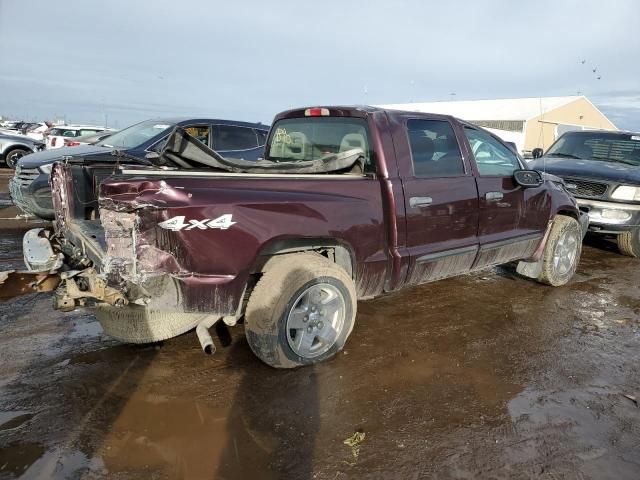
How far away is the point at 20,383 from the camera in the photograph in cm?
300

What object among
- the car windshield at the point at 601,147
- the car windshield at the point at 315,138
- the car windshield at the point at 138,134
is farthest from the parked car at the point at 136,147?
the car windshield at the point at 601,147

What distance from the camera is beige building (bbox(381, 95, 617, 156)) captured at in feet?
127

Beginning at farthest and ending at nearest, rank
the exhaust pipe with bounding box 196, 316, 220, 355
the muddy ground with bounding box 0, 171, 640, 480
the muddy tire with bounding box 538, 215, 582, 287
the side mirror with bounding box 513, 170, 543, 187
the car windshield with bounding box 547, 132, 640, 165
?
the car windshield with bounding box 547, 132, 640, 165
the muddy tire with bounding box 538, 215, 582, 287
the side mirror with bounding box 513, 170, 543, 187
the exhaust pipe with bounding box 196, 316, 220, 355
the muddy ground with bounding box 0, 171, 640, 480

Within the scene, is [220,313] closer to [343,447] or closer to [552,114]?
[343,447]

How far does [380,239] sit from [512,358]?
1409mm

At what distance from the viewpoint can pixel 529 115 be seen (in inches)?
1592

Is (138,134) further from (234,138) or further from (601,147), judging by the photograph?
(601,147)

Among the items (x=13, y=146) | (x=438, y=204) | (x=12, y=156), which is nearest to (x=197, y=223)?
(x=438, y=204)

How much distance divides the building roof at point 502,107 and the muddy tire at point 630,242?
34.5 m

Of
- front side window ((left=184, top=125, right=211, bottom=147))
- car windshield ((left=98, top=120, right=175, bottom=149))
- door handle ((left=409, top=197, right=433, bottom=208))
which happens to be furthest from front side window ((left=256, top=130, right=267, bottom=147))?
door handle ((left=409, top=197, right=433, bottom=208))

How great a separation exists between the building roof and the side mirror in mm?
37074

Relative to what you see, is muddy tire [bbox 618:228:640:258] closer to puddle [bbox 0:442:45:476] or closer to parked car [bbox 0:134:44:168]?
puddle [bbox 0:442:45:476]

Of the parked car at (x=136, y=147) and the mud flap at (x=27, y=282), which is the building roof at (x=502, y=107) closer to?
the parked car at (x=136, y=147)

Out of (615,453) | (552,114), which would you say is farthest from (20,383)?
(552,114)
